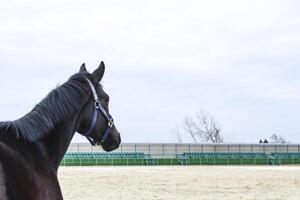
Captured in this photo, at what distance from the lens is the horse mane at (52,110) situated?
4188 mm

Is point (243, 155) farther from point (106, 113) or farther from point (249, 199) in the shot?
point (106, 113)

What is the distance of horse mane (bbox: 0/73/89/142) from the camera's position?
165 inches

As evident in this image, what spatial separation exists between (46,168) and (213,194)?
11642mm

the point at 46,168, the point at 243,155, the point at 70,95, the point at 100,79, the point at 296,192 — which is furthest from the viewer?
the point at 243,155

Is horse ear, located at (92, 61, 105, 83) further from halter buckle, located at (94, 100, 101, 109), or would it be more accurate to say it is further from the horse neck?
the horse neck

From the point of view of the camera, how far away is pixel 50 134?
14.5ft

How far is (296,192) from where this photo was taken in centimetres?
1644

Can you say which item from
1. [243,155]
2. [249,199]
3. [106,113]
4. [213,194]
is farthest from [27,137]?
[243,155]

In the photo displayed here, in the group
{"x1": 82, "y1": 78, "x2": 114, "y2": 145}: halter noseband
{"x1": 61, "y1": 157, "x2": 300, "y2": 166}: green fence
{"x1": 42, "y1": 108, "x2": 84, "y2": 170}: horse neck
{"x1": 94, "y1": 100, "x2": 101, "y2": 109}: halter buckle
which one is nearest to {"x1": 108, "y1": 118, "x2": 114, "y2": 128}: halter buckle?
{"x1": 82, "y1": 78, "x2": 114, "y2": 145}: halter noseband

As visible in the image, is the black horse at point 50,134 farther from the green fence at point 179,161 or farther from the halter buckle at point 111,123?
the green fence at point 179,161

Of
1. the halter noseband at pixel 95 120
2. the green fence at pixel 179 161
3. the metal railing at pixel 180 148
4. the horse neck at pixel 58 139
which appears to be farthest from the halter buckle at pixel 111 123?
the metal railing at pixel 180 148

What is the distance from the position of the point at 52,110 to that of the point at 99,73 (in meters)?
0.66

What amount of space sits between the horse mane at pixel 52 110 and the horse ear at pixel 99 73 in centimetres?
12

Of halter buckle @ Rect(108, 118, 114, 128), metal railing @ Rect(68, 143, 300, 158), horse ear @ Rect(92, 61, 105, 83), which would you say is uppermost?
metal railing @ Rect(68, 143, 300, 158)
